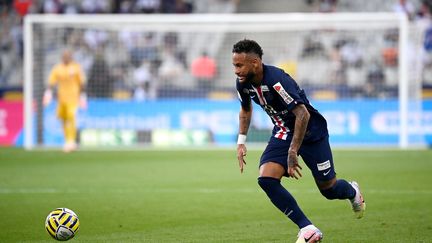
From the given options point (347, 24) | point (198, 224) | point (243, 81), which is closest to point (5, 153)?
point (347, 24)

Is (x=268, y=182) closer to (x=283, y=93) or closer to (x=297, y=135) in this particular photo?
(x=297, y=135)

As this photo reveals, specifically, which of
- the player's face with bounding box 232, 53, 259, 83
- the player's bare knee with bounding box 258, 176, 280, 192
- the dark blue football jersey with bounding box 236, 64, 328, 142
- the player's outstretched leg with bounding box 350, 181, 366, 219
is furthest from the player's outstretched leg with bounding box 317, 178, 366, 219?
the player's face with bounding box 232, 53, 259, 83

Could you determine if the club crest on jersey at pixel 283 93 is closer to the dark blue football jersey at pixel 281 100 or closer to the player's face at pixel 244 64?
the dark blue football jersey at pixel 281 100

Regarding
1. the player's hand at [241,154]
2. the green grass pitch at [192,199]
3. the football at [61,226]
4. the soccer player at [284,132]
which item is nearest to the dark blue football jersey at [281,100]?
the soccer player at [284,132]

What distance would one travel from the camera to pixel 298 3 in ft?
100

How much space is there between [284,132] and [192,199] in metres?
4.16

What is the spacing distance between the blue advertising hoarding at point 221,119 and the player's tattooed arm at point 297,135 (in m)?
15.2

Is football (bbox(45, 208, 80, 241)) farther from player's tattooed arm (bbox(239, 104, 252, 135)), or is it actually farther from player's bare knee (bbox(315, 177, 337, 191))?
player's bare knee (bbox(315, 177, 337, 191))

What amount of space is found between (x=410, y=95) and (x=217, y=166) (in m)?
8.07

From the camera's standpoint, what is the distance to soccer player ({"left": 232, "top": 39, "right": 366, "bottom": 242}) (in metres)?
8.23

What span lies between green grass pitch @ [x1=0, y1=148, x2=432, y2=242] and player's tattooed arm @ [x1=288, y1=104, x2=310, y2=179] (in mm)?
1074

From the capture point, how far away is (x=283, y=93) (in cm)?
823

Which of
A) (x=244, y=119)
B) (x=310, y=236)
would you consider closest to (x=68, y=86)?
(x=244, y=119)

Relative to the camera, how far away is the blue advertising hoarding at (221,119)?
23.6 meters
